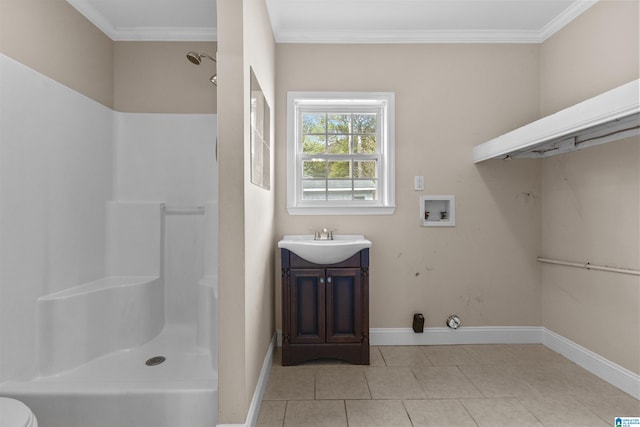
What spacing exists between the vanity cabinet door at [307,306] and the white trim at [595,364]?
1845 mm

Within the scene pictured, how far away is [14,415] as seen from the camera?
1.12 m

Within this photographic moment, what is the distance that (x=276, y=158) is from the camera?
267 cm

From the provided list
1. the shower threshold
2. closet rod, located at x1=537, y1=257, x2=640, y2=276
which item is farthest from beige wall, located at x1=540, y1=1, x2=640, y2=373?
the shower threshold

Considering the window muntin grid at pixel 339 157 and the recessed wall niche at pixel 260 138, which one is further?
the window muntin grid at pixel 339 157

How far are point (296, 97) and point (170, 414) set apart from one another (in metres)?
2.32

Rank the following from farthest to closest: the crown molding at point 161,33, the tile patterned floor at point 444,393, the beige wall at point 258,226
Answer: the crown molding at point 161,33, the tile patterned floor at point 444,393, the beige wall at point 258,226

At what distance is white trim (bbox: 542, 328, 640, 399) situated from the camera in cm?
194

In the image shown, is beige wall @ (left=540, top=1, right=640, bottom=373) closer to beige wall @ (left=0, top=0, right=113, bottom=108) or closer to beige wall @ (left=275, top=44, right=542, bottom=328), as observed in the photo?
beige wall @ (left=275, top=44, right=542, bottom=328)

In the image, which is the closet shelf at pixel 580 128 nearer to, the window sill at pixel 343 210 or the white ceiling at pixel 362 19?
the window sill at pixel 343 210

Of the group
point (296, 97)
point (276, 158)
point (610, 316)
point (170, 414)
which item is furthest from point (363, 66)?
point (170, 414)

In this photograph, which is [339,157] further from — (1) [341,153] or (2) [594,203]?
(2) [594,203]

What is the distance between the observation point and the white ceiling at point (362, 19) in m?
2.28

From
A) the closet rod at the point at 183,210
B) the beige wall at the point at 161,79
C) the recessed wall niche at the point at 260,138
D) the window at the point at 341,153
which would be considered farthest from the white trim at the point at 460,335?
the beige wall at the point at 161,79

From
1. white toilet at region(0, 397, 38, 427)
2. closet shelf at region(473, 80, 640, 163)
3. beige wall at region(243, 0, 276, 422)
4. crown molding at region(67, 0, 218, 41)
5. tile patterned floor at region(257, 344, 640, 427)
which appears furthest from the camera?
crown molding at region(67, 0, 218, 41)
